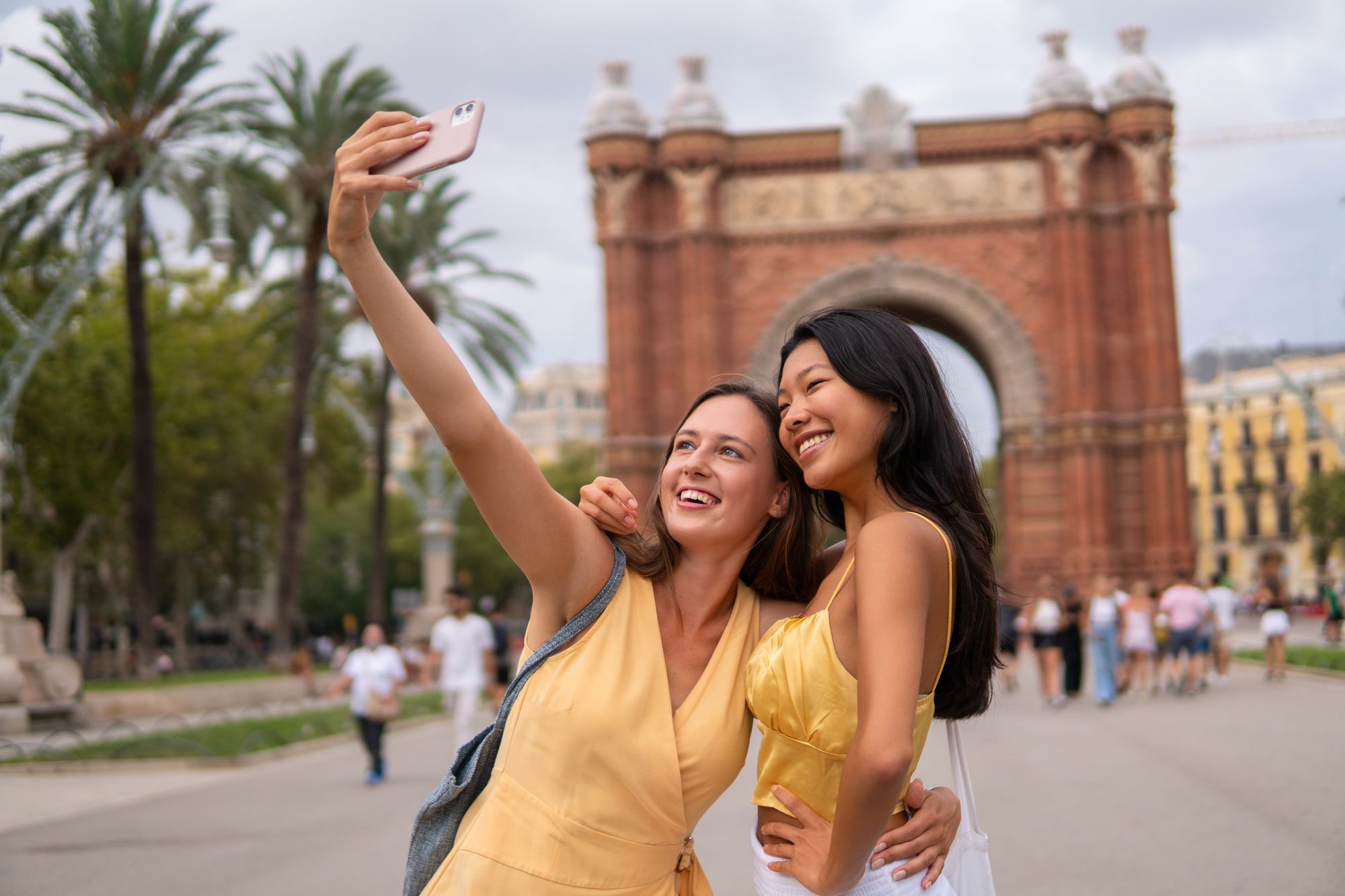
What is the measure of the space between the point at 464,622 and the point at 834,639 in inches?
459

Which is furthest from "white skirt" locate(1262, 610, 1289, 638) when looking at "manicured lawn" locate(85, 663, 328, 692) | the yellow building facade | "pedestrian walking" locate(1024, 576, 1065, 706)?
the yellow building facade

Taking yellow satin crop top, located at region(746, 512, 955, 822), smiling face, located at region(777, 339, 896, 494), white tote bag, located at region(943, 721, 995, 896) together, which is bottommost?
white tote bag, located at region(943, 721, 995, 896)

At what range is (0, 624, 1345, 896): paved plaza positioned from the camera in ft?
23.9

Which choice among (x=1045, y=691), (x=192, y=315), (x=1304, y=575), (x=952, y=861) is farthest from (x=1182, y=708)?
(x=1304, y=575)

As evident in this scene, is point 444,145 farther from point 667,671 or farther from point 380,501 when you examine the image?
point 380,501

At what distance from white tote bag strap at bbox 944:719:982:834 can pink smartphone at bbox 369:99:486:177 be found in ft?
5.11

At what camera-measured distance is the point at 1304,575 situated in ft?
262

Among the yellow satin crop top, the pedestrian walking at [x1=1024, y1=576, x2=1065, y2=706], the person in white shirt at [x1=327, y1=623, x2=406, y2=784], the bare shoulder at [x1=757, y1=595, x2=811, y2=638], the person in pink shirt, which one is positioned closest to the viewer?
the yellow satin crop top

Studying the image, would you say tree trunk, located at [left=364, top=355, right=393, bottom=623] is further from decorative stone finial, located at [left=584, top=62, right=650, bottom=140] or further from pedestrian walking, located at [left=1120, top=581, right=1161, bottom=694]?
pedestrian walking, located at [left=1120, top=581, right=1161, bottom=694]

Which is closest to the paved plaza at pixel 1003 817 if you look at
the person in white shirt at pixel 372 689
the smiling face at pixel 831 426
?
the person in white shirt at pixel 372 689

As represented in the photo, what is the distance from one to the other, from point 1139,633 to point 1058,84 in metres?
21.4

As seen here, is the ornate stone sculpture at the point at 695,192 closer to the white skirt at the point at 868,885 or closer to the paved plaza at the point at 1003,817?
the paved plaza at the point at 1003,817

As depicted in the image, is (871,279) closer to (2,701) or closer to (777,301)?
(777,301)

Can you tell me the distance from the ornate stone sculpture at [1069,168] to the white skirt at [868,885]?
34654 millimetres
